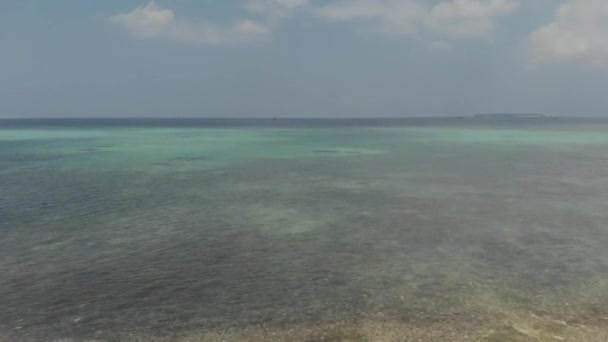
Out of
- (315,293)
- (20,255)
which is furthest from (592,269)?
(20,255)

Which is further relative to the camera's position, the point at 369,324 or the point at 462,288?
the point at 462,288

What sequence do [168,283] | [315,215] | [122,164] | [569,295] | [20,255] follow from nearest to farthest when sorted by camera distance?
1. [569,295]
2. [168,283]
3. [20,255]
4. [315,215]
5. [122,164]

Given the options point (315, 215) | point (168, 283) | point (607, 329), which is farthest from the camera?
point (315, 215)

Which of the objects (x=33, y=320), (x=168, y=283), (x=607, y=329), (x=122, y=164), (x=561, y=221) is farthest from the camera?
(x=122, y=164)

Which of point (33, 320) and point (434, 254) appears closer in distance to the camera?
point (33, 320)

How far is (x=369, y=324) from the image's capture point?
10.3 m

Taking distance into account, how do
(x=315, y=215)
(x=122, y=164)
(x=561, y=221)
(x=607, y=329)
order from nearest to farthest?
(x=607, y=329), (x=561, y=221), (x=315, y=215), (x=122, y=164)

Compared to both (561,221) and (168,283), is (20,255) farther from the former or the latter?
(561,221)

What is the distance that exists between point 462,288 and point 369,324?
11.6 ft

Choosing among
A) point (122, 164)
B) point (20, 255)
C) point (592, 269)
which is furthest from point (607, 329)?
point (122, 164)

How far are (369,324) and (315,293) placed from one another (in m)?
2.21

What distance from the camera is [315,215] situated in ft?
70.8

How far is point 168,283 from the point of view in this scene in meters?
13.0

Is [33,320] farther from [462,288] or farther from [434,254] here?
[434,254]
